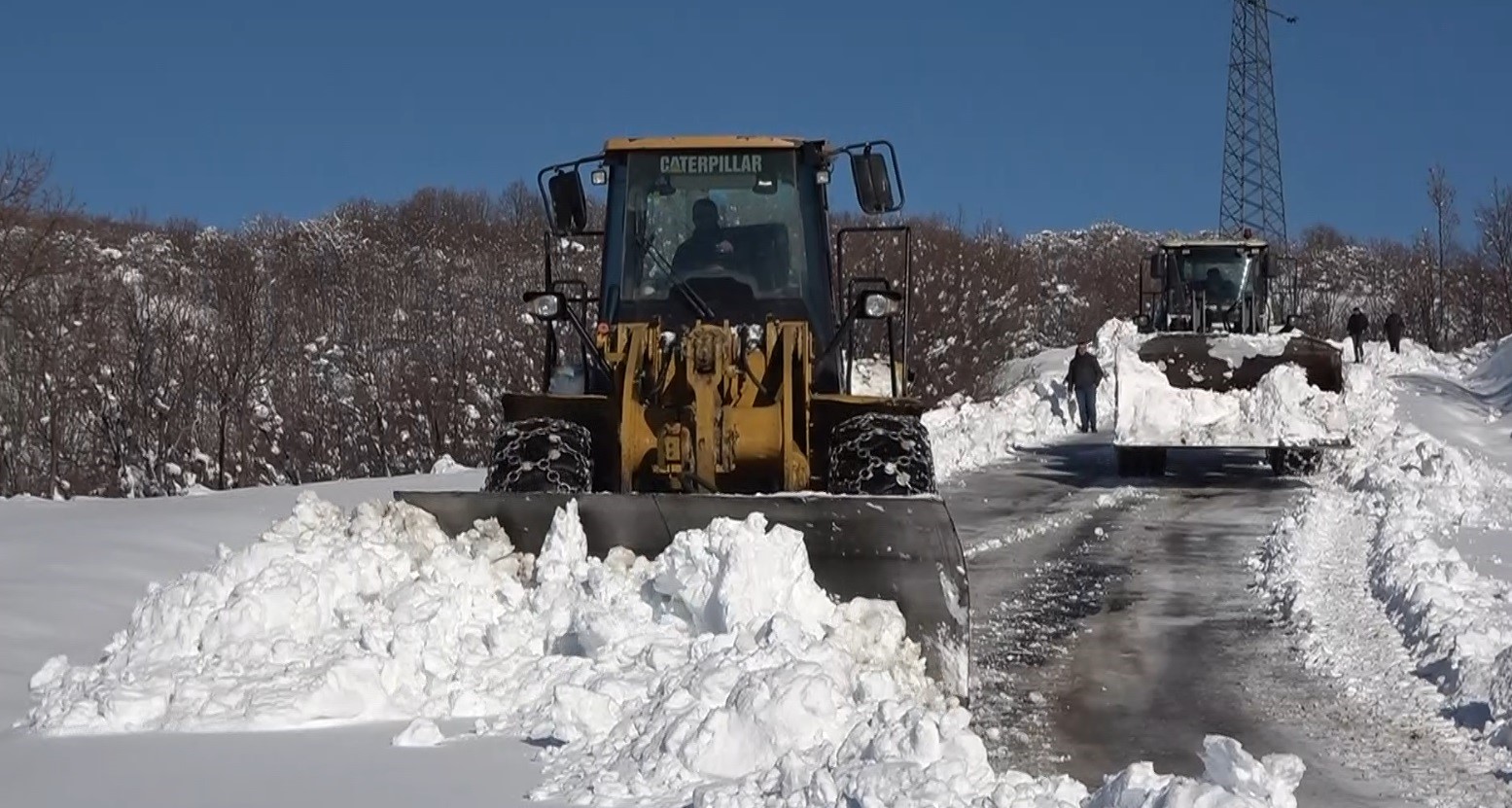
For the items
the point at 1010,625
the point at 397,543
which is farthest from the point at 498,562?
the point at 1010,625

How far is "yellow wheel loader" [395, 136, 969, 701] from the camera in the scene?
6.34 m

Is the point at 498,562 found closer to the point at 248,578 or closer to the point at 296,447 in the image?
the point at 248,578

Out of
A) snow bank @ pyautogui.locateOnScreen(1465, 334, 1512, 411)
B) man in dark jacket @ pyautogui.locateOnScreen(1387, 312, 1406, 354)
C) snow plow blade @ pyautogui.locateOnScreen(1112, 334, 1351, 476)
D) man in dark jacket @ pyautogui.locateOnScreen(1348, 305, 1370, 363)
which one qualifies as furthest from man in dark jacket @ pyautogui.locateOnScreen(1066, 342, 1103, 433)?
man in dark jacket @ pyautogui.locateOnScreen(1387, 312, 1406, 354)

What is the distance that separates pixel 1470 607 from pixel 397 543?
5.73 meters

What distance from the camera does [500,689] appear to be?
19.0 ft

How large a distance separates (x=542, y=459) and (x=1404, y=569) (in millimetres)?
5524

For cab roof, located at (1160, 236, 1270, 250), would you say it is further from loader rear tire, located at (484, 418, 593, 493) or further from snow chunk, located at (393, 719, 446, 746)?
snow chunk, located at (393, 719, 446, 746)

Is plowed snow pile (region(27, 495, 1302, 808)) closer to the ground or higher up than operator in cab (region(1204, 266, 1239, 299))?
closer to the ground

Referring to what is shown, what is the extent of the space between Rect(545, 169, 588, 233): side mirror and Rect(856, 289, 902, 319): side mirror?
160 cm

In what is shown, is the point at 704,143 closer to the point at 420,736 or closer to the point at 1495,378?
the point at 420,736

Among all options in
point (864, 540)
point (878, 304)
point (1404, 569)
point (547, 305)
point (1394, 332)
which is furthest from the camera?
point (1394, 332)

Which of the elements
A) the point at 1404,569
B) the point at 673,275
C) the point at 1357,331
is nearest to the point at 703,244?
the point at 673,275

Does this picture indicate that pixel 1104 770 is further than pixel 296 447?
No

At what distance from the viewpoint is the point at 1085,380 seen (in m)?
23.7
